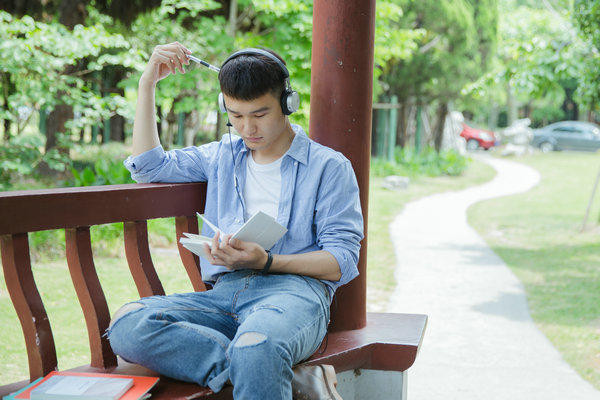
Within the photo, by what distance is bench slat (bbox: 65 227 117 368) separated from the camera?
263cm

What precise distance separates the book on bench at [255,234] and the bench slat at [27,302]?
53 cm

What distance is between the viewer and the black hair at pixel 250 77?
2713mm

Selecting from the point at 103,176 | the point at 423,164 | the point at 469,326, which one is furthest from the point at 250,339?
the point at 423,164

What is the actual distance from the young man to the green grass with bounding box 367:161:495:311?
364 centimetres

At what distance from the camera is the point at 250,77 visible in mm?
2711

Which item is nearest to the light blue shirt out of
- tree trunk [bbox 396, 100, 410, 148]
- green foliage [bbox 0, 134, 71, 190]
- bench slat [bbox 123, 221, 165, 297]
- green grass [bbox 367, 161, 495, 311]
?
bench slat [bbox 123, 221, 165, 297]

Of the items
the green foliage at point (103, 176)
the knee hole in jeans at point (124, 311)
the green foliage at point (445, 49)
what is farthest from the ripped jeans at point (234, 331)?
the green foliage at point (445, 49)

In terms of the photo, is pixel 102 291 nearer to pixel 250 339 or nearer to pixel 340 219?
pixel 250 339

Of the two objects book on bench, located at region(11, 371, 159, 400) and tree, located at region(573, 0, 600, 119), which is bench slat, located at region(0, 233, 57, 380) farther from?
tree, located at region(573, 0, 600, 119)

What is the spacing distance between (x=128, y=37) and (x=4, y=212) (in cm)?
1027

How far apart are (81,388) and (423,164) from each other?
18.2 meters

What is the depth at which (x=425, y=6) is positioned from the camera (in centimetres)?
1736

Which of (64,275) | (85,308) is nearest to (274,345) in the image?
(85,308)

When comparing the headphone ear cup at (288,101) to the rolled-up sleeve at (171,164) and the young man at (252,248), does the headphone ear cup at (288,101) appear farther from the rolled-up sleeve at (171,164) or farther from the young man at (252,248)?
the rolled-up sleeve at (171,164)
